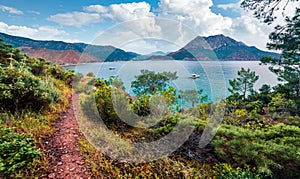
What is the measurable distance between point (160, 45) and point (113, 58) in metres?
1.10

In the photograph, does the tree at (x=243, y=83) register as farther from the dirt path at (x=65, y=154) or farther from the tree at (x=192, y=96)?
the dirt path at (x=65, y=154)

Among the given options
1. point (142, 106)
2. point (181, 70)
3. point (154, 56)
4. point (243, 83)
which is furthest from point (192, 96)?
point (243, 83)

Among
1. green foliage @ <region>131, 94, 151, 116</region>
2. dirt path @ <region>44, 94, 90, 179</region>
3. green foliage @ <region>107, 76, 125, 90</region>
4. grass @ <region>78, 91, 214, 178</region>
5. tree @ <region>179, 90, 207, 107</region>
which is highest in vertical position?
green foliage @ <region>107, 76, 125, 90</region>

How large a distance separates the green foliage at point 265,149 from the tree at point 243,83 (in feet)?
32.2

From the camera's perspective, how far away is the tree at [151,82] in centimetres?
436

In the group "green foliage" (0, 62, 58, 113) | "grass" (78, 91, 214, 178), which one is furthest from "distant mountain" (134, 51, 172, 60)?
"green foliage" (0, 62, 58, 113)

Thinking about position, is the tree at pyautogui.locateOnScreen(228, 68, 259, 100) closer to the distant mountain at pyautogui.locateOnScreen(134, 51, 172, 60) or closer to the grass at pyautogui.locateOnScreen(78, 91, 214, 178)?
the distant mountain at pyautogui.locateOnScreen(134, 51, 172, 60)

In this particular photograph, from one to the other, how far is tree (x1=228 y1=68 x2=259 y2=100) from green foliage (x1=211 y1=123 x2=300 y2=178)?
32.2 feet

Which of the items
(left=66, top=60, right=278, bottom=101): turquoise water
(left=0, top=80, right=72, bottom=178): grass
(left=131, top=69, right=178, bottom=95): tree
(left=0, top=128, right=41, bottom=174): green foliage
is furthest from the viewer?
(left=131, top=69, right=178, bottom=95): tree

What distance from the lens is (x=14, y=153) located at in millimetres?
2420

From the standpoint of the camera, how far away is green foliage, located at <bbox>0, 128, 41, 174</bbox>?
225cm

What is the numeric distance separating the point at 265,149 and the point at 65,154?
3614mm

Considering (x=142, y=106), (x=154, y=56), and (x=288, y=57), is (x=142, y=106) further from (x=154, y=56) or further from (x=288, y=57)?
(x=288, y=57)

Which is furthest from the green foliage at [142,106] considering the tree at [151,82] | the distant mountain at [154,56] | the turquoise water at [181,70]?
the distant mountain at [154,56]
